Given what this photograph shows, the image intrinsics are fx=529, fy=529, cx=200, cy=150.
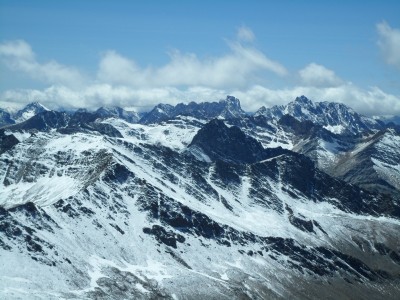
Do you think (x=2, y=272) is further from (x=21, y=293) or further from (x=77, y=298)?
(x=77, y=298)

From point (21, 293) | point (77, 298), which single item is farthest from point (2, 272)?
point (77, 298)

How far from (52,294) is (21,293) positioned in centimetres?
1294

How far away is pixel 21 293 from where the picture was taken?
186250mm

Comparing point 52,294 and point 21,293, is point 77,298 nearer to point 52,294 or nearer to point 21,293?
point 52,294

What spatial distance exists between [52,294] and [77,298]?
31.5 feet

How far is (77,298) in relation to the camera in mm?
199750

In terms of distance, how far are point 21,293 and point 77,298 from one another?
2211cm

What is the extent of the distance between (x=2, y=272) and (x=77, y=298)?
97.1 ft

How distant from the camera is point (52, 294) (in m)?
196

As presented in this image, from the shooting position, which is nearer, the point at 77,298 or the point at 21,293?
the point at 21,293

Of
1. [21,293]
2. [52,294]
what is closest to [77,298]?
[52,294]

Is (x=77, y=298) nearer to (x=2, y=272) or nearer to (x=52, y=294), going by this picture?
(x=52, y=294)

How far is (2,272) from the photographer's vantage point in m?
198

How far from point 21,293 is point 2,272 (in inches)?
666
